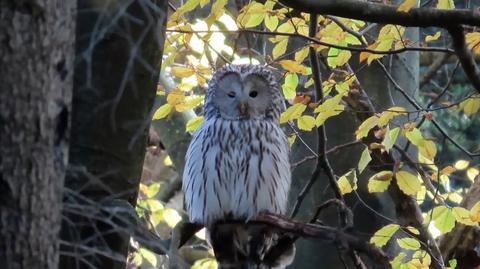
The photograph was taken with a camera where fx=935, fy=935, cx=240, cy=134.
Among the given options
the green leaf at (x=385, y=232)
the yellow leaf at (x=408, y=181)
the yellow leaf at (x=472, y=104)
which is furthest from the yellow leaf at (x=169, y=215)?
the yellow leaf at (x=472, y=104)

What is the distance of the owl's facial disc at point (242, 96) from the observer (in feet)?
13.9

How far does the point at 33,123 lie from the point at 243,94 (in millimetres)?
2304

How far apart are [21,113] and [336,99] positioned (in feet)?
6.65

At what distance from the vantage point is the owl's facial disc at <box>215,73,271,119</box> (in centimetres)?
423

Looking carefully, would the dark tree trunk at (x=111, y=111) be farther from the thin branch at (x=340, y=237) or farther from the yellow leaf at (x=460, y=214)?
the yellow leaf at (x=460, y=214)

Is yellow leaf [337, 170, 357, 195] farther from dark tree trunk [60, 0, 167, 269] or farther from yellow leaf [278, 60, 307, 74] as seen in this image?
dark tree trunk [60, 0, 167, 269]

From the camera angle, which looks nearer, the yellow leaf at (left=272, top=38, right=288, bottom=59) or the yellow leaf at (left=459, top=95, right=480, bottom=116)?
the yellow leaf at (left=459, top=95, right=480, bottom=116)

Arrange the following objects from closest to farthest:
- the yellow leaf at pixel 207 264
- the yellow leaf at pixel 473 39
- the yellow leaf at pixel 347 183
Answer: the yellow leaf at pixel 473 39 < the yellow leaf at pixel 347 183 < the yellow leaf at pixel 207 264

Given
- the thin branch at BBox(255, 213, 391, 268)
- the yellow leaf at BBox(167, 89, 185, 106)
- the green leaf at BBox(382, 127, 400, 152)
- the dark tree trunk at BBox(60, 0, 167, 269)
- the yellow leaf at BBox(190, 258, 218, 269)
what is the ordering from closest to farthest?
the thin branch at BBox(255, 213, 391, 268) < the dark tree trunk at BBox(60, 0, 167, 269) < the green leaf at BBox(382, 127, 400, 152) < the yellow leaf at BBox(167, 89, 185, 106) < the yellow leaf at BBox(190, 258, 218, 269)

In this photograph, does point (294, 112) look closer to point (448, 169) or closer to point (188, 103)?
point (188, 103)

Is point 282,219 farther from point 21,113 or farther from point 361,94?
point 21,113

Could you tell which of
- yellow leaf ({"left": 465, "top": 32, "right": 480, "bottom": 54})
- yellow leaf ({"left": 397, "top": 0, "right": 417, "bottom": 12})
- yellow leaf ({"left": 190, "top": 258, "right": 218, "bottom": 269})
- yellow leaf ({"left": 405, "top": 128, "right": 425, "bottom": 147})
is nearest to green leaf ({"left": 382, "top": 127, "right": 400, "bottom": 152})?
yellow leaf ({"left": 405, "top": 128, "right": 425, "bottom": 147})

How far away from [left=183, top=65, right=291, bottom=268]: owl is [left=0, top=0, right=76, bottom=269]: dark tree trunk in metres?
1.98

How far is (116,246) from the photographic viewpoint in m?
3.12
